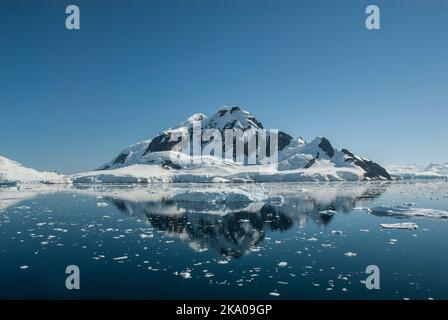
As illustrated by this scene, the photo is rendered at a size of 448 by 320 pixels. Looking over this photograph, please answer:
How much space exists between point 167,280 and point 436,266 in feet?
36.5

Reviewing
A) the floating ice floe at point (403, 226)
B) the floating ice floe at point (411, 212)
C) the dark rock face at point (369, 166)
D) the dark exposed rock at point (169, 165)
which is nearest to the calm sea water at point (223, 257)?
the floating ice floe at point (403, 226)

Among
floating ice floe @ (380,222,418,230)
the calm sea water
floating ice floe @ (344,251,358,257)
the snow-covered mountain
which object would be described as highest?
the snow-covered mountain

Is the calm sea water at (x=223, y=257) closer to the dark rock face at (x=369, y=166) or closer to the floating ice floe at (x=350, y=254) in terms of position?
the floating ice floe at (x=350, y=254)

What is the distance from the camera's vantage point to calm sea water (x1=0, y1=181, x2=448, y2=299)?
13328 millimetres

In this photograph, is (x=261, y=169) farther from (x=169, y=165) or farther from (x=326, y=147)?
(x=326, y=147)

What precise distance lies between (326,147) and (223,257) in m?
171

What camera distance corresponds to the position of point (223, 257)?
17.9m

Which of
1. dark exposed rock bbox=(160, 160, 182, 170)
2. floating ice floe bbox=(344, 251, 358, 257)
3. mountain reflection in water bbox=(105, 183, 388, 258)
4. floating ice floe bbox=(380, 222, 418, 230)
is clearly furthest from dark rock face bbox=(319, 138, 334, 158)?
floating ice floe bbox=(344, 251, 358, 257)

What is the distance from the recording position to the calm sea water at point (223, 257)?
1333 centimetres

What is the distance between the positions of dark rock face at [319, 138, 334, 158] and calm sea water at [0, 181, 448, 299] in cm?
15280

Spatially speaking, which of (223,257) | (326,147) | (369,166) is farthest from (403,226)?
(326,147)

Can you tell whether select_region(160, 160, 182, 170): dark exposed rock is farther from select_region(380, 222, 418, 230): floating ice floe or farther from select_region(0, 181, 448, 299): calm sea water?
select_region(380, 222, 418, 230): floating ice floe
